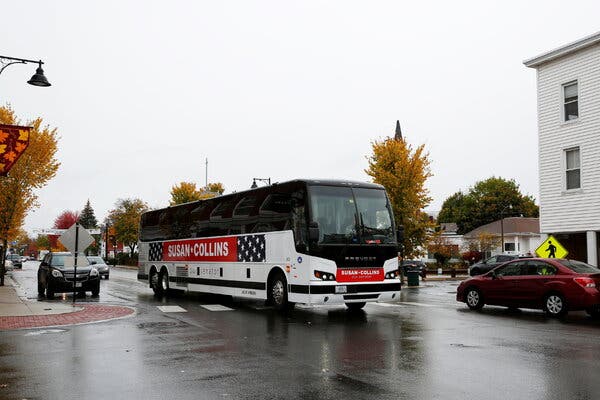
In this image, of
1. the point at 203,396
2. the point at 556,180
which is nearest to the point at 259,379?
the point at 203,396

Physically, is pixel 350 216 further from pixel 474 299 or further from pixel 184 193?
pixel 184 193

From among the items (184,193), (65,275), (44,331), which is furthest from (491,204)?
(44,331)

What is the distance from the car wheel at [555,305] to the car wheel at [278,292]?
273 inches

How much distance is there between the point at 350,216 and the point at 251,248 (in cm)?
364

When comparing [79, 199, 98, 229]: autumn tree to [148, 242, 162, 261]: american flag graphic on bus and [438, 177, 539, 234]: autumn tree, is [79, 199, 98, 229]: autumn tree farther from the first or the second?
[148, 242, 162, 261]: american flag graphic on bus

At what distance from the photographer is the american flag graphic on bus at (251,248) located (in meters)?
17.2

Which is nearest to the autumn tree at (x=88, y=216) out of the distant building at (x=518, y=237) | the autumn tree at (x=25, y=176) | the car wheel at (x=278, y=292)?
the distant building at (x=518, y=237)

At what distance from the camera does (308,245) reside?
15.1m

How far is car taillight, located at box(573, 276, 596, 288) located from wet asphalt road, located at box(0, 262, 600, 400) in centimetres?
90

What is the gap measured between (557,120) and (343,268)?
50.2 ft

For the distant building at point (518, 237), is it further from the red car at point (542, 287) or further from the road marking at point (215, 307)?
the road marking at point (215, 307)

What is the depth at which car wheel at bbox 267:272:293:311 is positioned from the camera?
53.1ft

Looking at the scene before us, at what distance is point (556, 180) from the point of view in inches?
1005

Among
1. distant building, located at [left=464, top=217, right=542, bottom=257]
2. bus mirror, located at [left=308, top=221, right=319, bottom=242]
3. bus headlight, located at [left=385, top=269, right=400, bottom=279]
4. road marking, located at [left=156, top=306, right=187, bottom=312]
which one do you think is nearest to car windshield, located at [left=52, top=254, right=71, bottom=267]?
road marking, located at [left=156, top=306, right=187, bottom=312]
